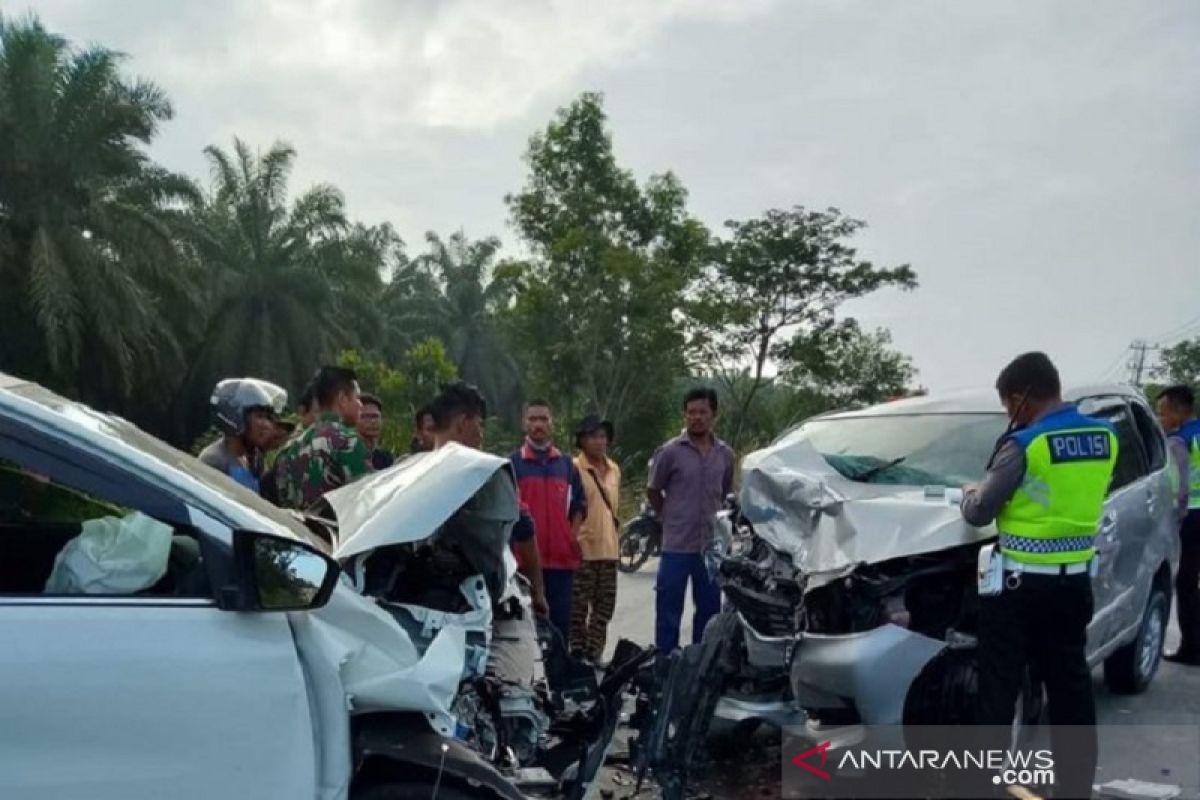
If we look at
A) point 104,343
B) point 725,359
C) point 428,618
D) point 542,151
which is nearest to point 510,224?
point 542,151

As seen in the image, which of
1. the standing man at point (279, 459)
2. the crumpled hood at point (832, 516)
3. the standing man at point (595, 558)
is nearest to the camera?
the crumpled hood at point (832, 516)

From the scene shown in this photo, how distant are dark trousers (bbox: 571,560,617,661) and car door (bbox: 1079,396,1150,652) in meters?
2.68

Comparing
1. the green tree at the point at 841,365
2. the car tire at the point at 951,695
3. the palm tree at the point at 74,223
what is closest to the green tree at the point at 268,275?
the palm tree at the point at 74,223

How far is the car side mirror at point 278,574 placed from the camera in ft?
8.21

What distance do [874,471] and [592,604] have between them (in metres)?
2.20

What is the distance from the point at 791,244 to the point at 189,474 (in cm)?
2308

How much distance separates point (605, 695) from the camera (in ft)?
13.4

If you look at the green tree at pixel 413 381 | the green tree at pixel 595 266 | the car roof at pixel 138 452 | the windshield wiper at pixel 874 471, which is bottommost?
Result: the windshield wiper at pixel 874 471

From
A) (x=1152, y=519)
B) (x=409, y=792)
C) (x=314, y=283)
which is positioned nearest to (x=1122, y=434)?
(x=1152, y=519)

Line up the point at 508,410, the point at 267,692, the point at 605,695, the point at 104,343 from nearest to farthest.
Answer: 1. the point at 267,692
2. the point at 605,695
3. the point at 104,343
4. the point at 508,410

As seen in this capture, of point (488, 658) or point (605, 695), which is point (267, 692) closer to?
point (488, 658)

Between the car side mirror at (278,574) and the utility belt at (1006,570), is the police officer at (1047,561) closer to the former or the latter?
the utility belt at (1006,570)

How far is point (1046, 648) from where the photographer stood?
12.2 ft

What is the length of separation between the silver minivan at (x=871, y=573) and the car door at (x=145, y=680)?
172 cm
